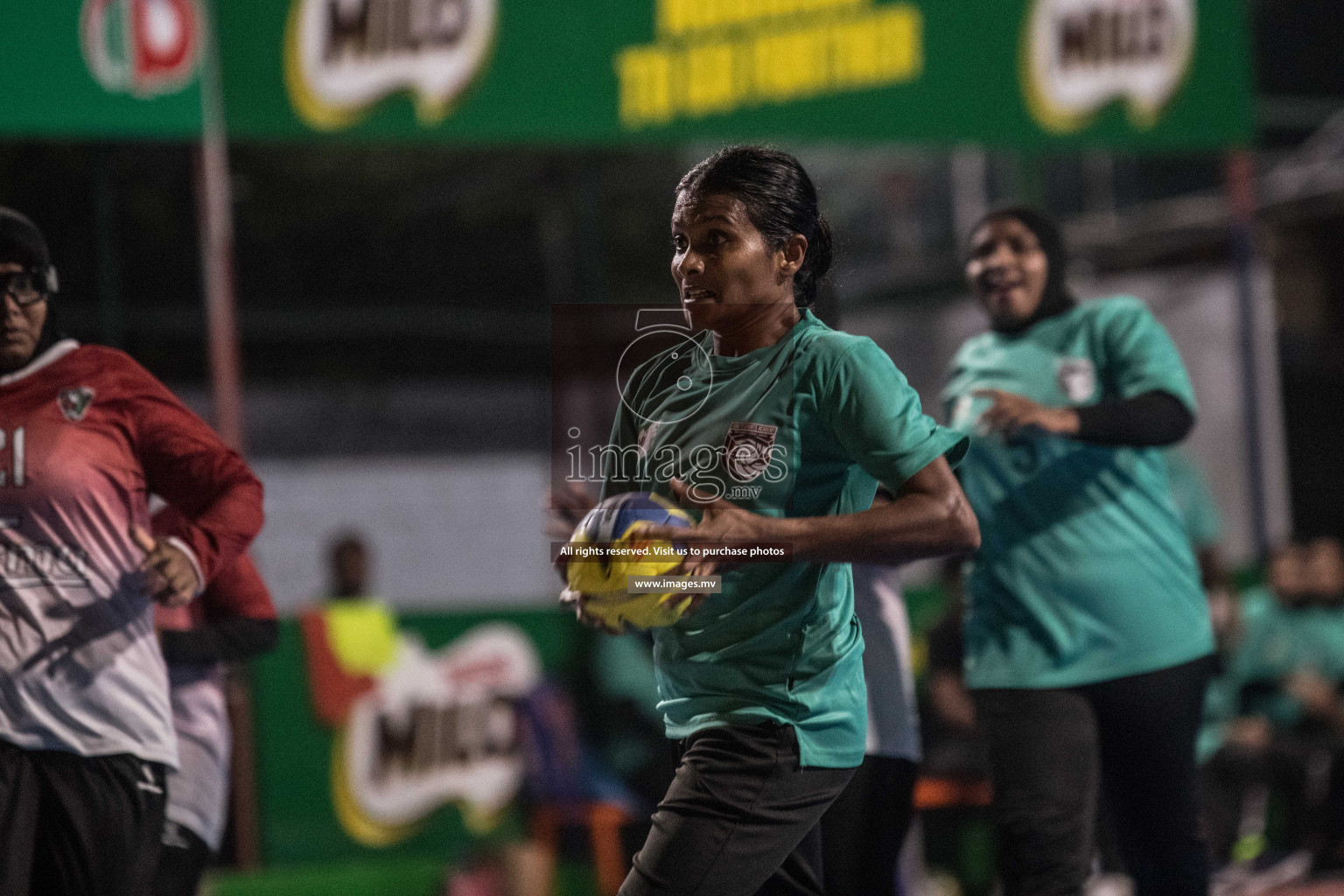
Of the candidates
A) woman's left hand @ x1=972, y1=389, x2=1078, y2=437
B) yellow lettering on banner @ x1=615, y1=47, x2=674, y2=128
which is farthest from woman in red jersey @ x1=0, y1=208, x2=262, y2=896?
yellow lettering on banner @ x1=615, y1=47, x2=674, y2=128

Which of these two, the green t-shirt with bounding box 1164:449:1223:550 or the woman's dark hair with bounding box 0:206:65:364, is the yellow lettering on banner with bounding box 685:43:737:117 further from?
the woman's dark hair with bounding box 0:206:65:364

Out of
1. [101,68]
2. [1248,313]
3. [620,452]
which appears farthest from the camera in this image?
[1248,313]

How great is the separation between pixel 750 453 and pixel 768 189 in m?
0.44

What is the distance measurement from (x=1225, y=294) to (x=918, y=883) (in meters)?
9.13

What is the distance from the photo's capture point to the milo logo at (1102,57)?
8906 millimetres

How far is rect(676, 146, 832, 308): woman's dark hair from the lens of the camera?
2.85 metres

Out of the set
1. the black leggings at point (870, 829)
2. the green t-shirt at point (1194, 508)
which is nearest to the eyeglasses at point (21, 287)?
the black leggings at point (870, 829)

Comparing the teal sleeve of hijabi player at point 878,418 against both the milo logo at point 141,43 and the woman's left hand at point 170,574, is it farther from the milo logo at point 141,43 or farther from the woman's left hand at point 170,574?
the milo logo at point 141,43

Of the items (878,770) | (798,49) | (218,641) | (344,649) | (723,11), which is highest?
(723,11)

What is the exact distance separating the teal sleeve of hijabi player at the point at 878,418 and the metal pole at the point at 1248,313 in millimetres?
7430

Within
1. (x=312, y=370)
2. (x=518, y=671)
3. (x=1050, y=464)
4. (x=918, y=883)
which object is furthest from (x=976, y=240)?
(x=312, y=370)

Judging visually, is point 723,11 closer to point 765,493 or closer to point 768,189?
point 768,189

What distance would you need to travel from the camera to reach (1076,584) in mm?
4309

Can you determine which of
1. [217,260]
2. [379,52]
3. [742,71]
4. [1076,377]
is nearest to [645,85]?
[742,71]
